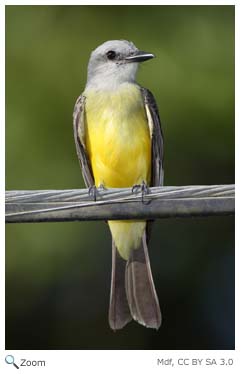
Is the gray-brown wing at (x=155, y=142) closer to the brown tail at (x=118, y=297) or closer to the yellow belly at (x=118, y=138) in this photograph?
the yellow belly at (x=118, y=138)

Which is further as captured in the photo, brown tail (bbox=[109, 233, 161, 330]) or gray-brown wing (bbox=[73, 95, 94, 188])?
gray-brown wing (bbox=[73, 95, 94, 188])

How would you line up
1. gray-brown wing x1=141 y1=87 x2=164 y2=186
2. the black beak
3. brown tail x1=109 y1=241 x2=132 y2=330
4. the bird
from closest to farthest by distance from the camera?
brown tail x1=109 y1=241 x2=132 y2=330, the bird, gray-brown wing x1=141 y1=87 x2=164 y2=186, the black beak

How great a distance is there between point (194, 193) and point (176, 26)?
89.6 inches

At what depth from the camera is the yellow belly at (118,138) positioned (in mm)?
5324

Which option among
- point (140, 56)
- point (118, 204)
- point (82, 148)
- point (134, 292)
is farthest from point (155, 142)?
point (118, 204)

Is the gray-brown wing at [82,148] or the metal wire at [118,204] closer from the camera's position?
the metal wire at [118,204]

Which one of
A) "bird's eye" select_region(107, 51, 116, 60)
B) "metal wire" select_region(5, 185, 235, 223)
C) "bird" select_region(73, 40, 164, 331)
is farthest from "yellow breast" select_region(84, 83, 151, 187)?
"metal wire" select_region(5, 185, 235, 223)

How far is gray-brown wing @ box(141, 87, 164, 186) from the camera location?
545 centimetres

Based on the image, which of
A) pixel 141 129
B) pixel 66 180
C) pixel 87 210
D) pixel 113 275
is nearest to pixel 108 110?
pixel 141 129

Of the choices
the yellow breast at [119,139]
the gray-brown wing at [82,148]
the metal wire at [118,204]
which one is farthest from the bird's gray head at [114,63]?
the metal wire at [118,204]

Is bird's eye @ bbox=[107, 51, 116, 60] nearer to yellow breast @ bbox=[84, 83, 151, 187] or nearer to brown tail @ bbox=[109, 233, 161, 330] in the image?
yellow breast @ bbox=[84, 83, 151, 187]

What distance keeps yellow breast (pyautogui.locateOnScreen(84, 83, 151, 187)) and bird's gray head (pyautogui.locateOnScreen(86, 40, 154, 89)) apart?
141 mm

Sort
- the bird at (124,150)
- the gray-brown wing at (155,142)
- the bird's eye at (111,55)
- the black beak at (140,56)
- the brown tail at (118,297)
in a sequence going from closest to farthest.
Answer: the brown tail at (118,297) < the bird at (124,150) < the gray-brown wing at (155,142) < the black beak at (140,56) < the bird's eye at (111,55)

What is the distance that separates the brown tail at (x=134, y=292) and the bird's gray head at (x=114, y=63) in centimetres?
98
